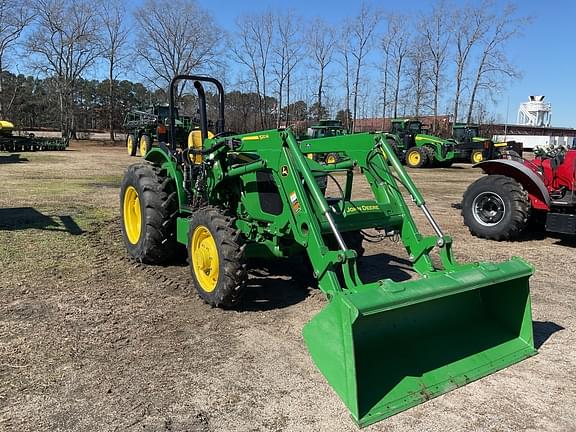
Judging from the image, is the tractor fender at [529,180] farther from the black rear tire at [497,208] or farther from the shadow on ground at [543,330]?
the shadow on ground at [543,330]

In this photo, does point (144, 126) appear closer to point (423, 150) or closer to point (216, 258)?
point (423, 150)

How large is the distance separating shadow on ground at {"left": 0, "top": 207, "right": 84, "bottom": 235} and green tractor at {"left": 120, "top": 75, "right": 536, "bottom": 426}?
92.7 inches

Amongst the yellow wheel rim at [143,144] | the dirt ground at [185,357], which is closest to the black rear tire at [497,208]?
the dirt ground at [185,357]

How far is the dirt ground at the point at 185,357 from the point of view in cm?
292

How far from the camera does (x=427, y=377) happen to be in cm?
325

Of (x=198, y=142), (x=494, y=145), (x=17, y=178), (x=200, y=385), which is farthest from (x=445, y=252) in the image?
(x=494, y=145)

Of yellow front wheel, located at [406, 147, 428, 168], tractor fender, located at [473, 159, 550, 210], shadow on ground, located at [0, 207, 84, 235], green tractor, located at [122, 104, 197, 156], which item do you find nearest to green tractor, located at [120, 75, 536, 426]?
shadow on ground, located at [0, 207, 84, 235]

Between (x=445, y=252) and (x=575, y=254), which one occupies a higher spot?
(x=445, y=252)

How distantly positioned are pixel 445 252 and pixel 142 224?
3.42m

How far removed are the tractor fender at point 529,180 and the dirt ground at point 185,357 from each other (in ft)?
3.66

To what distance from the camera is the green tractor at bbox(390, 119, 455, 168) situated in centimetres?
2283

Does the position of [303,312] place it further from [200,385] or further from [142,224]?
[142,224]

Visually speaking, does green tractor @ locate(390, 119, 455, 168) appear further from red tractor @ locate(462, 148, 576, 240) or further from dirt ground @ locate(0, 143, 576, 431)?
dirt ground @ locate(0, 143, 576, 431)

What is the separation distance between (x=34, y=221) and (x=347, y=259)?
641 centimetres
